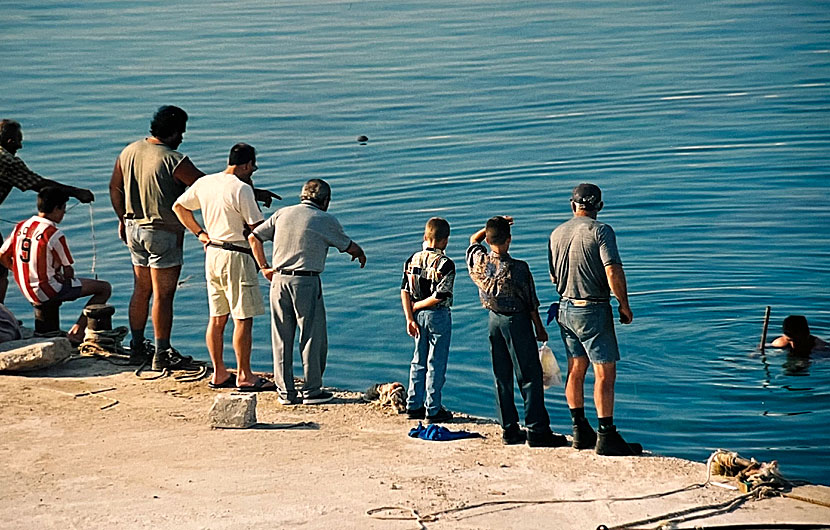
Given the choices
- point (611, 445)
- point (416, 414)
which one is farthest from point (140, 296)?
point (611, 445)

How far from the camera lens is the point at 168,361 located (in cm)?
1280

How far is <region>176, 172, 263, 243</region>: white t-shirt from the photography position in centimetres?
1159

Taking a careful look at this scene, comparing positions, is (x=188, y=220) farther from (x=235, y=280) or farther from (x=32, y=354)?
(x=32, y=354)

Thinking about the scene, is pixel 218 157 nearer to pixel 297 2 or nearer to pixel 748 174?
pixel 748 174

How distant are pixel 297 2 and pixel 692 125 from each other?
79.1 feet

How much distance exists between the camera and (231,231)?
1175cm

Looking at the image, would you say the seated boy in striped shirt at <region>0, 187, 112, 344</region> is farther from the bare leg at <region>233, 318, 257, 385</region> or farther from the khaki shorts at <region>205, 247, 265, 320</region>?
the bare leg at <region>233, 318, 257, 385</region>

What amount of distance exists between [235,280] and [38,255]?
2.32 m

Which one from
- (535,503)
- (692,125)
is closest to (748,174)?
(692,125)

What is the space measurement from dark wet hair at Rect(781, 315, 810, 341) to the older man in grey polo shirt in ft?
16.6

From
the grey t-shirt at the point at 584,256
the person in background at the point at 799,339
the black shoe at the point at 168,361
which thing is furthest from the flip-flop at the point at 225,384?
the person in background at the point at 799,339

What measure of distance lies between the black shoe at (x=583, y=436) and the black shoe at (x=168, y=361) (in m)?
4.38

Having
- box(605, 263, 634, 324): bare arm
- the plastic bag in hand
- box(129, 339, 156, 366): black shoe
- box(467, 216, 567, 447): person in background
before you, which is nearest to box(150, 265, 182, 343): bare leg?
box(129, 339, 156, 366): black shoe

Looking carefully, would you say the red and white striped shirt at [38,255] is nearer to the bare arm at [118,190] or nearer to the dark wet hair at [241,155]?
the bare arm at [118,190]
